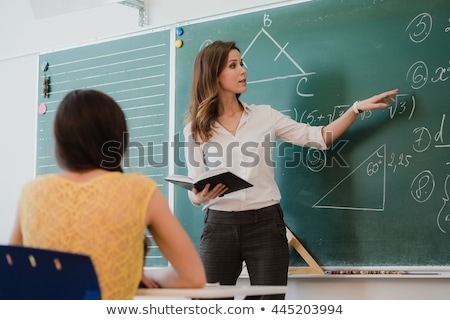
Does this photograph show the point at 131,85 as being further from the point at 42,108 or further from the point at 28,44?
the point at 28,44

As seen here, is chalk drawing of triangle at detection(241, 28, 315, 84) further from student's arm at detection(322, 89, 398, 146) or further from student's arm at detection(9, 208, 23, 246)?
student's arm at detection(9, 208, 23, 246)

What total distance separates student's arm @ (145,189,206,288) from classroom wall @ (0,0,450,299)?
2.46 meters

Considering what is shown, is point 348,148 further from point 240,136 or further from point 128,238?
point 128,238

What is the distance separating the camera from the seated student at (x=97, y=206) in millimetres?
1557

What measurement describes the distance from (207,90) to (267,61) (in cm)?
54

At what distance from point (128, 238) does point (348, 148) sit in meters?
1.93

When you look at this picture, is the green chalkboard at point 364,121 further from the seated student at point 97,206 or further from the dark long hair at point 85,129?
the dark long hair at point 85,129

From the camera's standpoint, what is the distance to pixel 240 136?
3.21 m

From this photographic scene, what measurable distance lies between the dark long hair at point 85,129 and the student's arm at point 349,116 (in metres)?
1.72

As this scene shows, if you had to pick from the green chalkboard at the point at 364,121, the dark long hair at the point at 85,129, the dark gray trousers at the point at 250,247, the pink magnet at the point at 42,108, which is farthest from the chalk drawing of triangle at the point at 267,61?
the dark long hair at the point at 85,129

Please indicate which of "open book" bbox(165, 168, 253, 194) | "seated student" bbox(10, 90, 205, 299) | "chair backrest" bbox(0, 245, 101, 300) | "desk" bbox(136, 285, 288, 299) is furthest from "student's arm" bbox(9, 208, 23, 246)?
"open book" bbox(165, 168, 253, 194)

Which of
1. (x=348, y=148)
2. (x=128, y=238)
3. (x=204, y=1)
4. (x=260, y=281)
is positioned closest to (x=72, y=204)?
(x=128, y=238)
